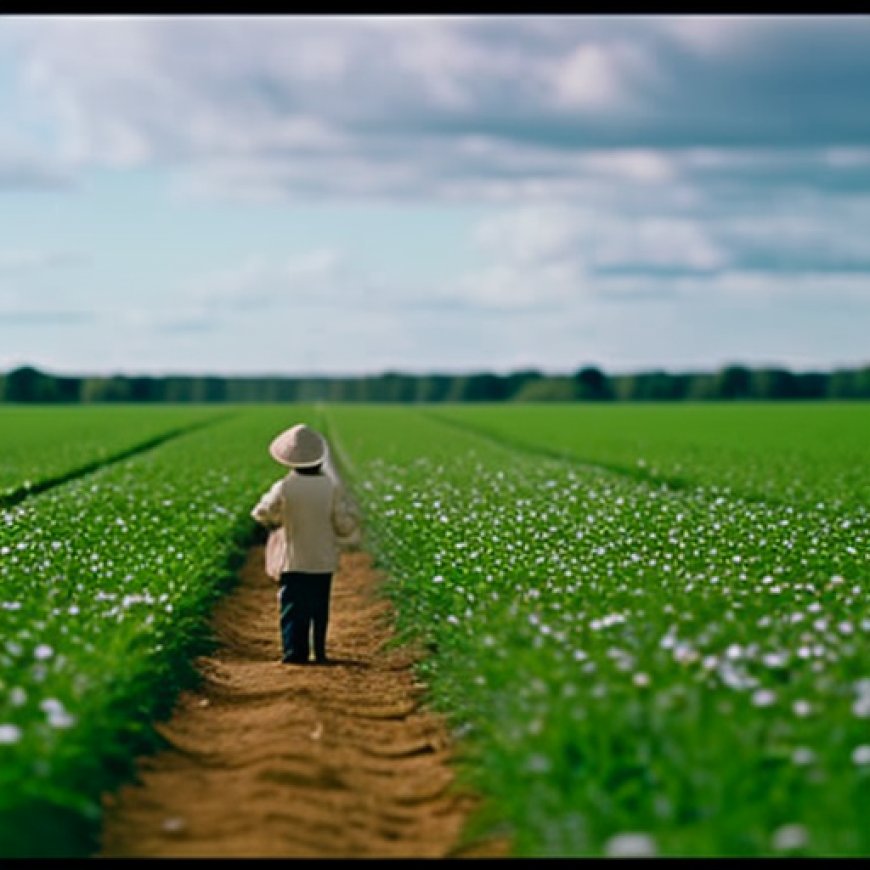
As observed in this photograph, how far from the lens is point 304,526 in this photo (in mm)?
13680

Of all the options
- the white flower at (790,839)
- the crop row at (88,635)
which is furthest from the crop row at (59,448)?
the white flower at (790,839)

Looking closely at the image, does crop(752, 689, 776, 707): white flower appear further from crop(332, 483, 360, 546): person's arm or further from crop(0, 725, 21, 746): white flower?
crop(332, 483, 360, 546): person's arm

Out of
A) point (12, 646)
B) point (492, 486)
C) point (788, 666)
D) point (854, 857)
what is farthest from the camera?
point (492, 486)

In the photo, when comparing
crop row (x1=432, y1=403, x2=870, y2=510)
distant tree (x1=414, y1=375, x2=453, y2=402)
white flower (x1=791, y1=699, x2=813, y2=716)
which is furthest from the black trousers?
distant tree (x1=414, y1=375, x2=453, y2=402)

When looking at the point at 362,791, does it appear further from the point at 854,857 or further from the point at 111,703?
the point at 854,857

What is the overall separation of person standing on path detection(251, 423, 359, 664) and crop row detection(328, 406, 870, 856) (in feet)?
3.09

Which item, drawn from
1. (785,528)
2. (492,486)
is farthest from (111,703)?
(492,486)

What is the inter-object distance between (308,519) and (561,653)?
4.70m

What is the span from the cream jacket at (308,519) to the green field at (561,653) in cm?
95

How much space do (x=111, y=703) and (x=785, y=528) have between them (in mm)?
9960

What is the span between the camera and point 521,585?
12867mm

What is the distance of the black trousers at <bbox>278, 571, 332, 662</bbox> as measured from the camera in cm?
1373

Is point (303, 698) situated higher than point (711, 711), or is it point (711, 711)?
point (711, 711)

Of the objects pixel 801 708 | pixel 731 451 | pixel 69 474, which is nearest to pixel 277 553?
pixel 801 708
